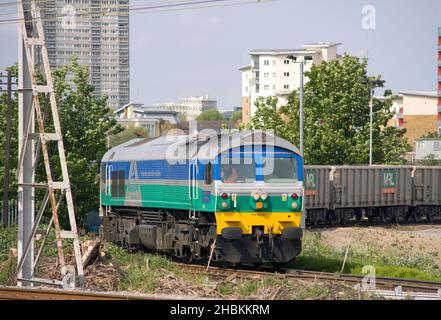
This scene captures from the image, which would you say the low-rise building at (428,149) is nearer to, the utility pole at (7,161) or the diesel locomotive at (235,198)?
the utility pole at (7,161)

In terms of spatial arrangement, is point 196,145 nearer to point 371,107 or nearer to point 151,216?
point 151,216

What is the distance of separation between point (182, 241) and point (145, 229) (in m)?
2.14

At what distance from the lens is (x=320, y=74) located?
53031 millimetres

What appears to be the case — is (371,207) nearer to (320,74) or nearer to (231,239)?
(320,74)

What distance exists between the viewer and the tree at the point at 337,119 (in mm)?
49406

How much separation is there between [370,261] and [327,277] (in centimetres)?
656

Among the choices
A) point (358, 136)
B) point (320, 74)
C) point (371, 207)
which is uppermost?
point (320, 74)

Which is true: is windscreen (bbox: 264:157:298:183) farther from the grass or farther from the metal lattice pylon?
the metal lattice pylon

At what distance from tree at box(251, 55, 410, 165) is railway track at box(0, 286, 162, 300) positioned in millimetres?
32948

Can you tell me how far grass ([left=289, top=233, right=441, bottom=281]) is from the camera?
77.7ft

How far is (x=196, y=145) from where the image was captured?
23.0 metres

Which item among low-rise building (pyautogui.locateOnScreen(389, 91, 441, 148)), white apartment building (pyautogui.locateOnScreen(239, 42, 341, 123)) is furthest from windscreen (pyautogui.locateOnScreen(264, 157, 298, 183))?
white apartment building (pyautogui.locateOnScreen(239, 42, 341, 123))

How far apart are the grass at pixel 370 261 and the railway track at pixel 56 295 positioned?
908 cm
